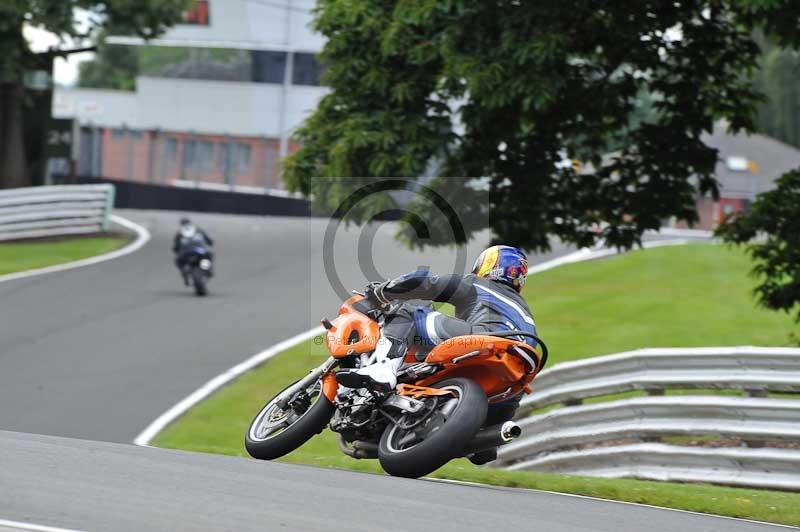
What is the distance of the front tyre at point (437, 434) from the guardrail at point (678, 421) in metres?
3.13

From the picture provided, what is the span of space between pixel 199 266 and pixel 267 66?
35187 millimetres

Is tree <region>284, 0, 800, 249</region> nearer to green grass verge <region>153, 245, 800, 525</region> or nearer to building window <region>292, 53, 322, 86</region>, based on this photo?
green grass verge <region>153, 245, 800, 525</region>

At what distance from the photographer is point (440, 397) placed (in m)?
8.19

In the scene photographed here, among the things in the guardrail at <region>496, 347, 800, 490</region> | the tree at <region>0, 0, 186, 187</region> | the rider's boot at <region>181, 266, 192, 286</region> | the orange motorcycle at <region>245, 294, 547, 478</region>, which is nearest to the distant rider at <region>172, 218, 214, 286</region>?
the rider's boot at <region>181, 266, 192, 286</region>

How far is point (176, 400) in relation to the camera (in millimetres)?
17047

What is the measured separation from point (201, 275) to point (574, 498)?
16.8 meters

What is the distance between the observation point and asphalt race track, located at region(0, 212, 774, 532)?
641 centimetres

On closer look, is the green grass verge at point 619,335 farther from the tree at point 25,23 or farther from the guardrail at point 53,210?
the tree at point 25,23

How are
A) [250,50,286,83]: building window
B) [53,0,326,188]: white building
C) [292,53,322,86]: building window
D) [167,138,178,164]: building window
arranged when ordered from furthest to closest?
[250,50,286,83]: building window, [292,53,322,86]: building window, [53,0,326,188]: white building, [167,138,178,164]: building window

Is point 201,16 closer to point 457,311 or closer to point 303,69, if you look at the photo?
point 303,69

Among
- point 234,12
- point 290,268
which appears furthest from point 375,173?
point 234,12

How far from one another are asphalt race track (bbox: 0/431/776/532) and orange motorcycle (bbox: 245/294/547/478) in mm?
321

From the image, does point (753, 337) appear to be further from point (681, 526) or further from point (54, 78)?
point (54, 78)

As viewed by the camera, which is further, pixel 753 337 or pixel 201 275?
pixel 201 275
